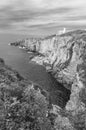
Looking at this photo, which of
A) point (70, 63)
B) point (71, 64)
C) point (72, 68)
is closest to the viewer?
point (72, 68)

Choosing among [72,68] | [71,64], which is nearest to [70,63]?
[71,64]

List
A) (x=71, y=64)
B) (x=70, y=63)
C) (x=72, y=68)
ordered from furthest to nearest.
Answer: (x=70, y=63) → (x=71, y=64) → (x=72, y=68)

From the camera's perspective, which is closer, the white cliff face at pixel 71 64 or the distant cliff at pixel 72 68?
the distant cliff at pixel 72 68

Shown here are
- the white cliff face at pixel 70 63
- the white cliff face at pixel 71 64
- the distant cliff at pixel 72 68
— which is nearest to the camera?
the distant cliff at pixel 72 68

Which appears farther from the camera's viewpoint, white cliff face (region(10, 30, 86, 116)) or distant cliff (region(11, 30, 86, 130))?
white cliff face (region(10, 30, 86, 116))

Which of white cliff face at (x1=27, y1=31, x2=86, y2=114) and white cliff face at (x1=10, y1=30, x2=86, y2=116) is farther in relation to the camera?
white cliff face at (x1=27, y1=31, x2=86, y2=114)

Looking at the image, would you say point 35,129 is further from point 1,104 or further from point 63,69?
point 63,69

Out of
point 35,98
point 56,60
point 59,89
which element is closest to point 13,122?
point 35,98

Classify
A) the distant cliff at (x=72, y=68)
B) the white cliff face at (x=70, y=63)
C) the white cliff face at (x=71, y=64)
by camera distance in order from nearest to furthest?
the distant cliff at (x=72, y=68)
the white cliff face at (x=71, y=64)
the white cliff face at (x=70, y=63)

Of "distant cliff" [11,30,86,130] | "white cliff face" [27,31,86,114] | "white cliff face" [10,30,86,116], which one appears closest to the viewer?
"distant cliff" [11,30,86,130]

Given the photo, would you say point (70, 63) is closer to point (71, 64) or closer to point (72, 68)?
point (71, 64)

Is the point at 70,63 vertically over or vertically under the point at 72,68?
over

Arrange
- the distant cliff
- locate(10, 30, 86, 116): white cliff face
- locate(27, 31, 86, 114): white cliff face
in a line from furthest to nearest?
1. locate(27, 31, 86, 114): white cliff face
2. locate(10, 30, 86, 116): white cliff face
3. the distant cliff
